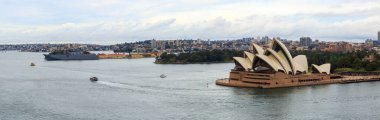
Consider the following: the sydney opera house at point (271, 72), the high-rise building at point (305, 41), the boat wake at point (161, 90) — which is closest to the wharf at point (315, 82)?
the sydney opera house at point (271, 72)

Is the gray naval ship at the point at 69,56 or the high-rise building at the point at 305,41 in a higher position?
the high-rise building at the point at 305,41

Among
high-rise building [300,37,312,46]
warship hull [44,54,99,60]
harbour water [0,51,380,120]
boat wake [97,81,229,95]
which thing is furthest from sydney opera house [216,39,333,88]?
high-rise building [300,37,312,46]

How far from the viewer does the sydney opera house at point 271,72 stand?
25.2 meters

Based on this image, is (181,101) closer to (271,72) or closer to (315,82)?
(271,72)

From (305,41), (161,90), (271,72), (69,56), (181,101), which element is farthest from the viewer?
(305,41)

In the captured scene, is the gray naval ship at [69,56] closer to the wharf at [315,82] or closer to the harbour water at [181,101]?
the harbour water at [181,101]

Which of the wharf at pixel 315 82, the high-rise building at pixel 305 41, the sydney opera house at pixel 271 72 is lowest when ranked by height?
the wharf at pixel 315 82

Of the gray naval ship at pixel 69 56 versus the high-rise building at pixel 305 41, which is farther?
the high-rise building at pixel 305 41

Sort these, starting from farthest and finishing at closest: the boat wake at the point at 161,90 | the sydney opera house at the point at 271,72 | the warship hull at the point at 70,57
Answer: the warship hull at the point at 70,57
the sydney opera house at the point at 271,72
the boat wake at the point at 161,90

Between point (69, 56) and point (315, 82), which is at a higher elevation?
point (69, 56)

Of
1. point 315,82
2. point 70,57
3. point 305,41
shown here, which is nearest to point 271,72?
point 315,82

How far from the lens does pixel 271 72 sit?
25562 millimetres

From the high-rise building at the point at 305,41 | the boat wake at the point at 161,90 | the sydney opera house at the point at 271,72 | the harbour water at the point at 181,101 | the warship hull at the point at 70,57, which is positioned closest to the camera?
the harbour water at the point at 181,101

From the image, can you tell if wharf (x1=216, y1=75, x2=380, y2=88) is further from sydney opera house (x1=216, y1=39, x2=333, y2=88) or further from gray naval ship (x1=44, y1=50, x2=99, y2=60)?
gray naval ship (x1=44, y1=50, x2=99, y2=60)
